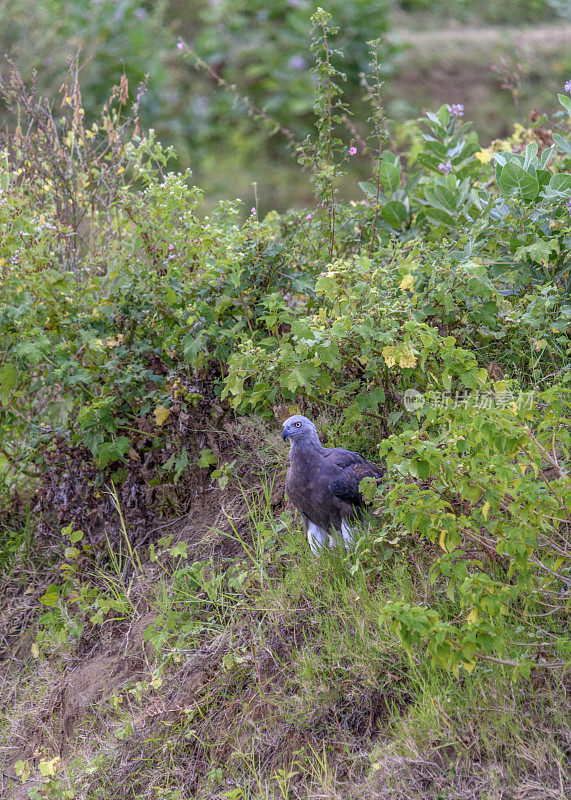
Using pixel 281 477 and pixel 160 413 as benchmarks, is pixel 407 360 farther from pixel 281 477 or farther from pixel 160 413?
pixel 160 413

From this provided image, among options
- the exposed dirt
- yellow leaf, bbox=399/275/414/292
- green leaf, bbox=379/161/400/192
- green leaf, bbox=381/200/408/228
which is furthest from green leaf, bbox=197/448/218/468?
the exposed dirt

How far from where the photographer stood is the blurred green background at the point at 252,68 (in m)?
9.58

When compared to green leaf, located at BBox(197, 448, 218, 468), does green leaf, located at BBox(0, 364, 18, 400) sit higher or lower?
higher

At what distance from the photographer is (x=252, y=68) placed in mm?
9773

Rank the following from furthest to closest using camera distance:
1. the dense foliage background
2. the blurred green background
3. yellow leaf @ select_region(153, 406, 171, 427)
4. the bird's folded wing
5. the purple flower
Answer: the purple flower → the blurred green background → yellow leaf @ select_region(153, 406, 171, 427) → the bird's folded wing → the dense foliage background

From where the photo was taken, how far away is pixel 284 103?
31.4ft

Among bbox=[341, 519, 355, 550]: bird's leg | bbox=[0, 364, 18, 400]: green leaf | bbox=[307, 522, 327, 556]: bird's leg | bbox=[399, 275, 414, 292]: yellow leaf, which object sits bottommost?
bbox=[307, 522, 327, 556]: bird's leg

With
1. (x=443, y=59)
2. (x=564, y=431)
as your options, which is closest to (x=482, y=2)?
(x=443, y=59)

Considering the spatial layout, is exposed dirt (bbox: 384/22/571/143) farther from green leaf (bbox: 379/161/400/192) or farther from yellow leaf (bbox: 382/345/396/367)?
yellow leaf (bbox: 382/345/396/367)

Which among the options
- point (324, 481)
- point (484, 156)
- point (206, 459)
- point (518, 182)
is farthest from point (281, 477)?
point (484, 156)

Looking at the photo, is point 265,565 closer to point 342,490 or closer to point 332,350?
point 342,490

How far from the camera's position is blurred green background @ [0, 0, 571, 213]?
9.58m

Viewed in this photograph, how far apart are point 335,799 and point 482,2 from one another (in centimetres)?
1185

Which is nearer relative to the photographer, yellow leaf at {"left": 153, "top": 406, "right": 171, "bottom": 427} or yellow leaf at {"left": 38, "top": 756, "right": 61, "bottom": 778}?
yellow leaf at {"left": 38, "top": 756, "right": 61, "bottom": 778}
